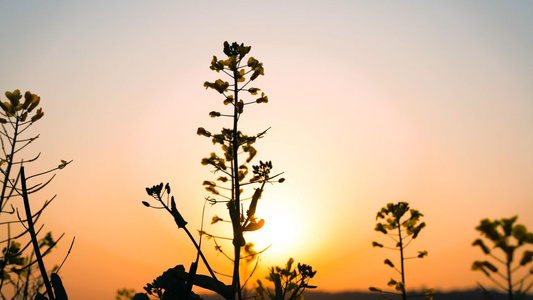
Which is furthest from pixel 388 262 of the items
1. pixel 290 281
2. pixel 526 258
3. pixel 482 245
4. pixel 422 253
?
pixel 482 245

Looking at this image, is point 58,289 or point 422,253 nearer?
point 58,289

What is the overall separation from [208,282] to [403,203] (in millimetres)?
6288

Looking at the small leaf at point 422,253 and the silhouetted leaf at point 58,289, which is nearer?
the silhouetted leaf at point 58,289

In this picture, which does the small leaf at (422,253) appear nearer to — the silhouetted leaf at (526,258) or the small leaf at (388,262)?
the small leaf at (388,262)

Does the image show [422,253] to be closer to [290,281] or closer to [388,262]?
[388,262]

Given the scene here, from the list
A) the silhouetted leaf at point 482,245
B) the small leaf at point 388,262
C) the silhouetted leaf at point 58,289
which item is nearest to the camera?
the silhouetted leaf at point 482,245

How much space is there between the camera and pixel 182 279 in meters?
2.20

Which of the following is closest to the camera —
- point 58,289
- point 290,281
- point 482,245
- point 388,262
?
point 482,245

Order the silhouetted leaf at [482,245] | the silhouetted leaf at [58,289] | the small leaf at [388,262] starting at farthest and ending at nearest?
the small leaf at [388,262] < the silhouetted leaf at [58,289] < the silhouetted leaf at [482,245]

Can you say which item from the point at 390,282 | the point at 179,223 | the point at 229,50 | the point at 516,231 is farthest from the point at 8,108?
the point at 390,282

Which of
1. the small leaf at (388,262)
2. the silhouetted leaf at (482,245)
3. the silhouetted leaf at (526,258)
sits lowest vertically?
the silhouetted leaf at (526,258)

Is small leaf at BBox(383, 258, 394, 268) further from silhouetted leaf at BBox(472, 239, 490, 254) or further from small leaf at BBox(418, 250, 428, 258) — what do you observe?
silhouetted leaf at BBox(472, 239, 490, 254)

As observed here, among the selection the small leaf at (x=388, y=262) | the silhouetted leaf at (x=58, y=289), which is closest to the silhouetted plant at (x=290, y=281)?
the silhouetted leaf at (x=58, y=289)

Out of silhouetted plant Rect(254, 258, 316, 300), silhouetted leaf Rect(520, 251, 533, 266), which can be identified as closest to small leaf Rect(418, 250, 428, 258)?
silhouetted plant Rect(254, 258, 316, 300)
